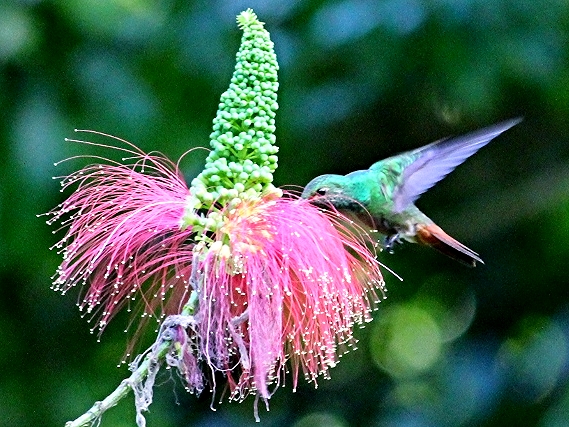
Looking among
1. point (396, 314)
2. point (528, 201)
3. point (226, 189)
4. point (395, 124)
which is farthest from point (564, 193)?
point (226, 189)

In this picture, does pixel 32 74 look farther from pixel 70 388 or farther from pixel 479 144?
pixel 479 144

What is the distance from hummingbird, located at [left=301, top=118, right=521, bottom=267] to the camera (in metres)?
2.02

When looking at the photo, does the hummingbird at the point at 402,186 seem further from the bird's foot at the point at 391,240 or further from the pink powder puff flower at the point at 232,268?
the pink powder puff flower at the point at 232,268

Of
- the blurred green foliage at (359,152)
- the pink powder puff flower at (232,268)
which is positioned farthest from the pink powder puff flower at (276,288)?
the blurred green foliage at (359,152)

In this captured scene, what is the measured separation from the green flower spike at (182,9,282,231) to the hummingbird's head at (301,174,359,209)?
21 centimetres

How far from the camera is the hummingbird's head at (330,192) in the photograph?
1.77 metres

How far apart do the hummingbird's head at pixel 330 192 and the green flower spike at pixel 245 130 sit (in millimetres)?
211

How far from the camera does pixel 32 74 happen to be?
2396 mm

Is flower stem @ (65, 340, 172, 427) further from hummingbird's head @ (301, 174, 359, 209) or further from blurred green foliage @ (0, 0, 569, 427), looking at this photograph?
blurred green foliage @ (0, 0, 569, 427)

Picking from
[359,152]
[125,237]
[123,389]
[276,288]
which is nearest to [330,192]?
[276,288]

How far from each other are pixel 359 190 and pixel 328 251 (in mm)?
465

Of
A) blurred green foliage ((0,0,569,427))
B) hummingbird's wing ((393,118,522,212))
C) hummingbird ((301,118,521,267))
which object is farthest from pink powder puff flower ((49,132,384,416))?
blurred green foliage ((0,0,569,427))

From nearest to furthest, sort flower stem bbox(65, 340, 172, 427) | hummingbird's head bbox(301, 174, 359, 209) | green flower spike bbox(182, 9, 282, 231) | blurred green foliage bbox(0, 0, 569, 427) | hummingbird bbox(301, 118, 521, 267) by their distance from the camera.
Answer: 1. flower stem bbox(65, 340, 172, 427)
2. green flower spike bbox(182, 9, 282, 231)
3. hummingbird's head bbox(301, 174, 359, 209)
4. hummingbird bbox(301, 118, 521, 267)
5. blurred green foliage bbox(0, 0, 569, 427)

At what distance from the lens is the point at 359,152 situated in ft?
9.96
